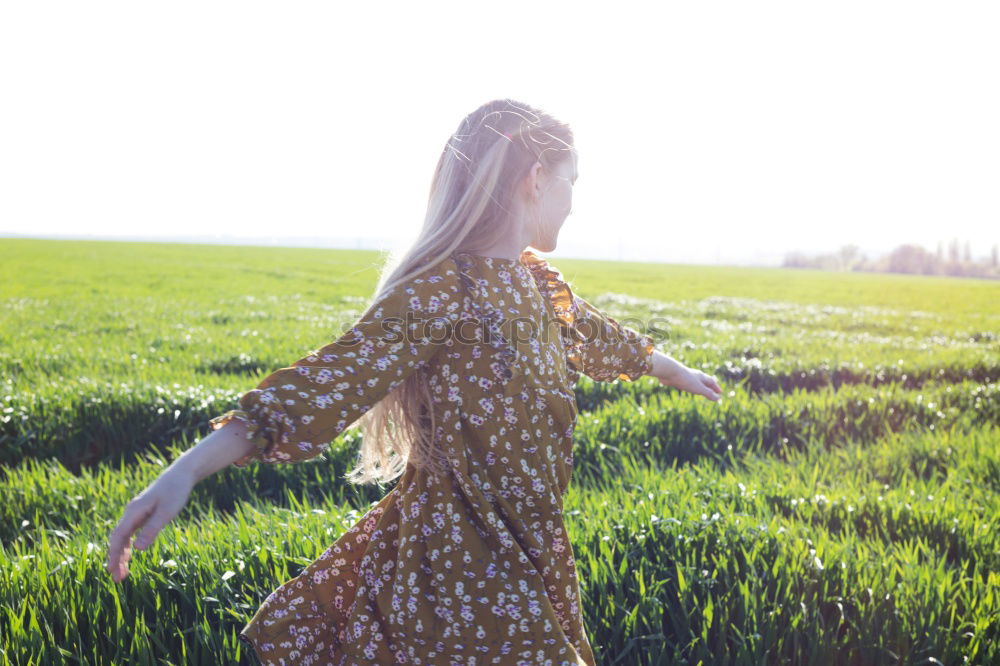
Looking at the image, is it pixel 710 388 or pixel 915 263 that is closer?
pixel 710 388

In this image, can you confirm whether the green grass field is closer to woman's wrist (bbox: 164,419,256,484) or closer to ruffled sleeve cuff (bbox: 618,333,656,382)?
ruffled sleeve cuff (bbox: 618,333,656,382)

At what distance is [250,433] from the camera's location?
1.63 m

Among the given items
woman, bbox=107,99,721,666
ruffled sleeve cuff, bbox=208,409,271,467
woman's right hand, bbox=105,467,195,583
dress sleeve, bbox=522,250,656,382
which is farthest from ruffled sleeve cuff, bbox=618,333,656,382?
woman's right hand, bbox=105,467,195,583

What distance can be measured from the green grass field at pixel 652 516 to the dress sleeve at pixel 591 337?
2.07 ft

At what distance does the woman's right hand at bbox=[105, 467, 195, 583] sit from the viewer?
1.51 meters

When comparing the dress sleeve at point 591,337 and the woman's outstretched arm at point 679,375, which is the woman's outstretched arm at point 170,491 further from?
the woman's outstretched arm at point 679,375

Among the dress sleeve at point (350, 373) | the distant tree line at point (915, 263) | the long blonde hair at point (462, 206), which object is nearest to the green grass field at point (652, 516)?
the long blonde hair at point (462, 206)

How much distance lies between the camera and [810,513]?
3486mm

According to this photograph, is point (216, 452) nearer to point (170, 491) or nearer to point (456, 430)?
point (170, 491)

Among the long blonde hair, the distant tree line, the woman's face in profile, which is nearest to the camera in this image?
the long blonde hair

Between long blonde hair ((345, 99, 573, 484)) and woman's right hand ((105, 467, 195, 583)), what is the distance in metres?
0.53

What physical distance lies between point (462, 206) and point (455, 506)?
84 centimetres

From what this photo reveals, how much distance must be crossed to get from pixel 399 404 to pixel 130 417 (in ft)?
13.8

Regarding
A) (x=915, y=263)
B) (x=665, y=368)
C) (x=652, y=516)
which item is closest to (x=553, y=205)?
(x=665, y=368)
